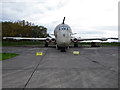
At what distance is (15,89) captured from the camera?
362cm

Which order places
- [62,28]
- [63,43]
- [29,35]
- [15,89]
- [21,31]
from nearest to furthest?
[15,89], [63,43], [62,28], [21,31], [29,35]

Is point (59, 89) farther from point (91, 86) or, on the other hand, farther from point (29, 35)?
point (29, 35)

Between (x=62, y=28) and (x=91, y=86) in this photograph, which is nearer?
(x=91, y=86)

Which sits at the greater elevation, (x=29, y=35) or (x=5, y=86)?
(x=29, y=35)

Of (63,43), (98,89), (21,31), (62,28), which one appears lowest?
(98,89)

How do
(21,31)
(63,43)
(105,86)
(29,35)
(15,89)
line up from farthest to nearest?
(29,35)
(21,31)
(63,43)
(105,86)
(15,89)

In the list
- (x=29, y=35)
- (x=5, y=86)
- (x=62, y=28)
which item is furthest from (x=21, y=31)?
(x=5, y=86)

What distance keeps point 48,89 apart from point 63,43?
446 inches

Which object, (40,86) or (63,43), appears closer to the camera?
(40,86)

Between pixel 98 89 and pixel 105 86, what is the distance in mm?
410

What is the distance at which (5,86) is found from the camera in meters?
3.88

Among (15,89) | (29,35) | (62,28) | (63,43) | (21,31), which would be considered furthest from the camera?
(29,35)

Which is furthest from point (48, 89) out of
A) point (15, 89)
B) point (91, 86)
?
point (91, 86)

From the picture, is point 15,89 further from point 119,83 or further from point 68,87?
point 119,83
